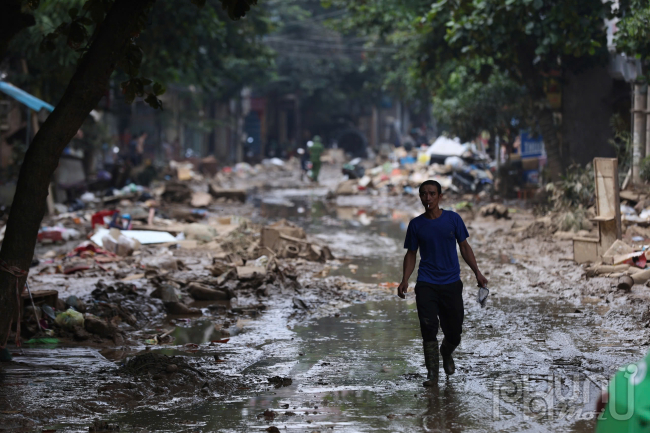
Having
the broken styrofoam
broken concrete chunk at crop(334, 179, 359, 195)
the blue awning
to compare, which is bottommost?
the broken styrofoam

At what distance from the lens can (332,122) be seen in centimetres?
5703

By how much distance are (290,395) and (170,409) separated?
2.87 ft

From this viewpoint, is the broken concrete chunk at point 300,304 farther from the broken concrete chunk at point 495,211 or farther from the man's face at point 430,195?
the broken concrete chunk at point 495,211

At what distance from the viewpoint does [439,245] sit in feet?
19.1

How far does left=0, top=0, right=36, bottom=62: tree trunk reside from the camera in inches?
236

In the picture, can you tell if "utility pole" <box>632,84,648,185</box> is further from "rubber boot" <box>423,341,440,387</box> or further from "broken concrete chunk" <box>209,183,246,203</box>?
"broken concrete chunk" <box>209,183,246,203</box>

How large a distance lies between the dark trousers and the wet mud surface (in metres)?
0.39

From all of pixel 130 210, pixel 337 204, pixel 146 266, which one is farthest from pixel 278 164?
pixel 146 266

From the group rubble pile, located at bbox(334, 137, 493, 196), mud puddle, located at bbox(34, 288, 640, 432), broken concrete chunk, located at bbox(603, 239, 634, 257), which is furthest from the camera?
rubble pile, located at bbox(334, 137, 493, 196)

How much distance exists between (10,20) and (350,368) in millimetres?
3951

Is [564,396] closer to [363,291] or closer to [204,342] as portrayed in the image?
[204,342]

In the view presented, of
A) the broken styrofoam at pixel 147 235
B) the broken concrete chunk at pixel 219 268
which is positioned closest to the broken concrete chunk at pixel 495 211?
the broken styrofoam at pixel 147 235

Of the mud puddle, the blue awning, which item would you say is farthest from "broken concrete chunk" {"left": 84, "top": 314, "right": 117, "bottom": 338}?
the blue awning

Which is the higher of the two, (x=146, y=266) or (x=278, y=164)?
(x=278, y=164)
